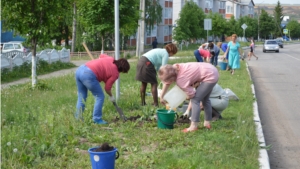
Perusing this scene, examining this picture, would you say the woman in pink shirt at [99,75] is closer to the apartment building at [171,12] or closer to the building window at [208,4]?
the apartment building at [171,12]

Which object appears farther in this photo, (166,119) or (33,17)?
(33,17)

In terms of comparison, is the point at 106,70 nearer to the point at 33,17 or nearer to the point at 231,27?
the point at 33,17

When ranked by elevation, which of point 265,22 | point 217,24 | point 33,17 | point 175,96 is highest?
point 265,22

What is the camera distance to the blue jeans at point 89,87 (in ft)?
26.7

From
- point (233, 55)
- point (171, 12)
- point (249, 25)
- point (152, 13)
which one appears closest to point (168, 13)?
point (171, 12)

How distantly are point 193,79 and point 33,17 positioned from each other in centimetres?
896

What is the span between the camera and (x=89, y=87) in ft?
26.8

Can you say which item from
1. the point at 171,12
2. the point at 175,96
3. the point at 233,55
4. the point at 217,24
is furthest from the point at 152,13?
the point at 175,96

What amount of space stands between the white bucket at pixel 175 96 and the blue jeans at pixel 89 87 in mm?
1215

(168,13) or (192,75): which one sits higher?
(168,13)

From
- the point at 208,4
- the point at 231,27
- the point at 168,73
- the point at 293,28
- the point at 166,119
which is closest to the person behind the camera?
the point at 168,73

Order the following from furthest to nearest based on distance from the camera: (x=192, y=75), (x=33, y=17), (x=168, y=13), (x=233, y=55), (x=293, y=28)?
1. (x=293, y=28)
2. (x=168, y=13)
3. (x=233, y=55)
4. (x=33, y=17)
5. (x=192, y=75)

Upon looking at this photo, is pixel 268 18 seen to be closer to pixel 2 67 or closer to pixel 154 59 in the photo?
pixel 2 67

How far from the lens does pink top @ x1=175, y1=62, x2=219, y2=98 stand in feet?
24.9
